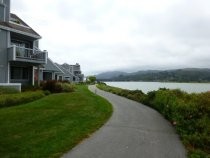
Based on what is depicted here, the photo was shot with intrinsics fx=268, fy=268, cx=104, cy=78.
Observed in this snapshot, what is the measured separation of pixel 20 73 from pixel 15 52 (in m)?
4.07

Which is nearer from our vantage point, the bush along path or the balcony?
the bush along path

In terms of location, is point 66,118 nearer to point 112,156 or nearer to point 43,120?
point 43,120

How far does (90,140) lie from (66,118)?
3.77 meters

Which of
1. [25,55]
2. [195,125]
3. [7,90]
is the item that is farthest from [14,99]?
[195,125]

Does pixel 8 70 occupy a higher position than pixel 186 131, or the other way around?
pixel 8 70

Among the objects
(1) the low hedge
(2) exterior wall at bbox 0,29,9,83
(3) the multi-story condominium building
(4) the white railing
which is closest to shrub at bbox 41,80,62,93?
(3) the multi-story condominium building

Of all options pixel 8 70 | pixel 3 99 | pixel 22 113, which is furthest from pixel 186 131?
pixel 8 70

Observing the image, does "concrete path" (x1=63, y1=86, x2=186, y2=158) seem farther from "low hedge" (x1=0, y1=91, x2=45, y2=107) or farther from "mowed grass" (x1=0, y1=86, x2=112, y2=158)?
"low hedge" (x1=0, y1=91, x2=45, y2=107)

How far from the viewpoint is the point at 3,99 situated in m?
16.3

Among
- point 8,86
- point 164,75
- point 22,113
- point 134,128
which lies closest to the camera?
point 134,128

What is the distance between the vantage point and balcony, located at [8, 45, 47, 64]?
24.4 m

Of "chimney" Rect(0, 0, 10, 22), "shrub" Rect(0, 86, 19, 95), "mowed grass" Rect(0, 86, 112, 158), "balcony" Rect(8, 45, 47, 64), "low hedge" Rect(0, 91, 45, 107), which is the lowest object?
"mowed grass" Rect(0, 86, 112, 158)

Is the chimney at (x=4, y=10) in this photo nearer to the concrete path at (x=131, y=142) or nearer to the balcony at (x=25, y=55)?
the balcony at (x=25, y=55)

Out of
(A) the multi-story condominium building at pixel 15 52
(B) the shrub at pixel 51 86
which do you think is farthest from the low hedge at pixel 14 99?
(B) the shrub at pixel 51 86
